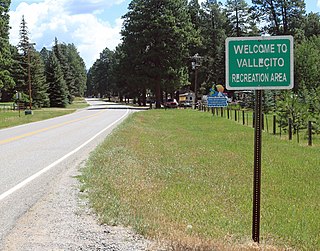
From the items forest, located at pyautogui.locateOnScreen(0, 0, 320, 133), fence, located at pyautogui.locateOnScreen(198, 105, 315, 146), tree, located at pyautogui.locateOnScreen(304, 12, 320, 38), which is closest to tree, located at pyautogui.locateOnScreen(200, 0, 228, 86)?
forest, located at pyautogui.locateOnScreen(0, 0, 320, 133)

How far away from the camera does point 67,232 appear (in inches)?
248

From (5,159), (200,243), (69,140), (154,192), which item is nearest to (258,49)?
(200,243)

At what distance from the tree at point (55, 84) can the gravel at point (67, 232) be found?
78302mm

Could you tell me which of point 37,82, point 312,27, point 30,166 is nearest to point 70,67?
point 37,82

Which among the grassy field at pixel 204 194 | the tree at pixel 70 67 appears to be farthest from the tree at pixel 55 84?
the grassy field at pixel 204 194

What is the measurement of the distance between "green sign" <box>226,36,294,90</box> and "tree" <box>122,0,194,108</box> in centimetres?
6113

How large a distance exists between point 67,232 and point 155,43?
63302 millimetres

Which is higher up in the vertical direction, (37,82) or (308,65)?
A: (308,65)

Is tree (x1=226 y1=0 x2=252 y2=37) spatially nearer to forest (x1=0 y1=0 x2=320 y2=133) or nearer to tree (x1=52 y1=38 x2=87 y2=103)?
forest (x1=0 y1=0 x2=320 y2=133)

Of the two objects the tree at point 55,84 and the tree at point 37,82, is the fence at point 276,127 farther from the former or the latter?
Answer: the tree at point 55,84

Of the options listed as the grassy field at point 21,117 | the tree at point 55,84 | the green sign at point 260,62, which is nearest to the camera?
the green sign at point 260,62

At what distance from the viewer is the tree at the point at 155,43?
67.2 m

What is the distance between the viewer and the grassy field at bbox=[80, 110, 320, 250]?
649 centimetres

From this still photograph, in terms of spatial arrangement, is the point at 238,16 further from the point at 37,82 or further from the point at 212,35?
the point at 37,82
